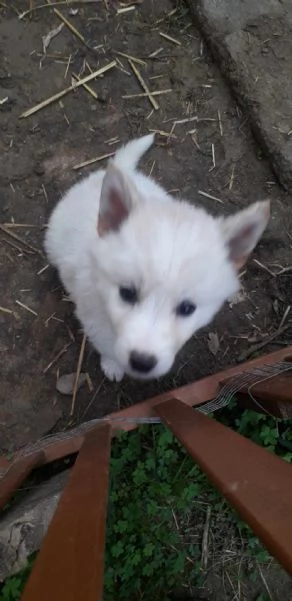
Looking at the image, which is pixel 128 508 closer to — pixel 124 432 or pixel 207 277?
pixel 124 432

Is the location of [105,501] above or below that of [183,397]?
above

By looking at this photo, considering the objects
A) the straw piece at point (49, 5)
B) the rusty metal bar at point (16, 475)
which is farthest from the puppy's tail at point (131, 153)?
the rusty metal bar at point (16, 475)

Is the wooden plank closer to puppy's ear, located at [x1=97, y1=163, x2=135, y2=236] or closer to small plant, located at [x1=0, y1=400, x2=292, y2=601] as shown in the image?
small plant, located at [x1=0, y1=400, x2=292, y2=601]

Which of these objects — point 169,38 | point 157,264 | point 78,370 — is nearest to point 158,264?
point 157,264

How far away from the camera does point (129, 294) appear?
6.84 ft

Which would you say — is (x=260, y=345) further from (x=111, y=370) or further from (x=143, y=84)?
(x=143, y=84)

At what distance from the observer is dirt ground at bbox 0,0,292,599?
123 inches

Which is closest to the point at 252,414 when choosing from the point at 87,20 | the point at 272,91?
the point at 272,91

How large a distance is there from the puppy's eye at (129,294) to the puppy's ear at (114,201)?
0.26 m

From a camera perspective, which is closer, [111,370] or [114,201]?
[114,201]

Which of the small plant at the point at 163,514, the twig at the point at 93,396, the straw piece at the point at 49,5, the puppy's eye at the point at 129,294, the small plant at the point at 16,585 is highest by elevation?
the straw piece at the point at 49,5

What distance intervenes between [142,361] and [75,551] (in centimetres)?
87

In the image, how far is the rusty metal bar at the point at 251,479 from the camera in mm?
1139

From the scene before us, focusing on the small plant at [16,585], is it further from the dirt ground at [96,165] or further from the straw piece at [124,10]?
the straw piece at [124,10]
